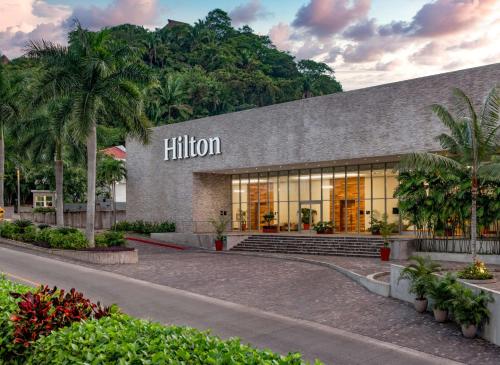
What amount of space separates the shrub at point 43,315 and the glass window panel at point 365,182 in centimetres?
2938

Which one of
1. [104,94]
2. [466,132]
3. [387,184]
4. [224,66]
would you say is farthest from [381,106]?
[224,66]

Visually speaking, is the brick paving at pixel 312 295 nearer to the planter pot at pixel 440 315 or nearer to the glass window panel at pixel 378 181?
the planter pot at pixel 440 315

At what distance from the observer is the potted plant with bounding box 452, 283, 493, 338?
13.1m

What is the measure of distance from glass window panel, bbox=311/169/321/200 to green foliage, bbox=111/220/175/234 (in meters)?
10.8

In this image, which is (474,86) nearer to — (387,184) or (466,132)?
(466,132)

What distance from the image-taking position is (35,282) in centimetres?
2002

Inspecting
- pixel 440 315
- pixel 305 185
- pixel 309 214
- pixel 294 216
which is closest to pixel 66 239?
pixel 294 216

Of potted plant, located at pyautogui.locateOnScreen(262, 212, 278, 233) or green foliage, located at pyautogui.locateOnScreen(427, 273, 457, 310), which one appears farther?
potted plant, located at pyautogui.locateOnScreen(262, 212, 278, 233)

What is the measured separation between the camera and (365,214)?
35812mm

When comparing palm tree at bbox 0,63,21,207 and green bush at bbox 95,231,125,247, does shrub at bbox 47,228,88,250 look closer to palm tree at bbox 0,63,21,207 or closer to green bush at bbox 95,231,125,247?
green bush at bbox 95,231,125,247

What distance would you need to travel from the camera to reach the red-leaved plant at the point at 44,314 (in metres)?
6.62

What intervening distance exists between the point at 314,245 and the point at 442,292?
18.1 m

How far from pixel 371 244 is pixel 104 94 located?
16259mm

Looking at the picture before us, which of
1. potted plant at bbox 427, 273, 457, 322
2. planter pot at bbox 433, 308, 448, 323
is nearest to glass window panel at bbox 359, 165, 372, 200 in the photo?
potted plant at bbox 427, 273, 457, 322
